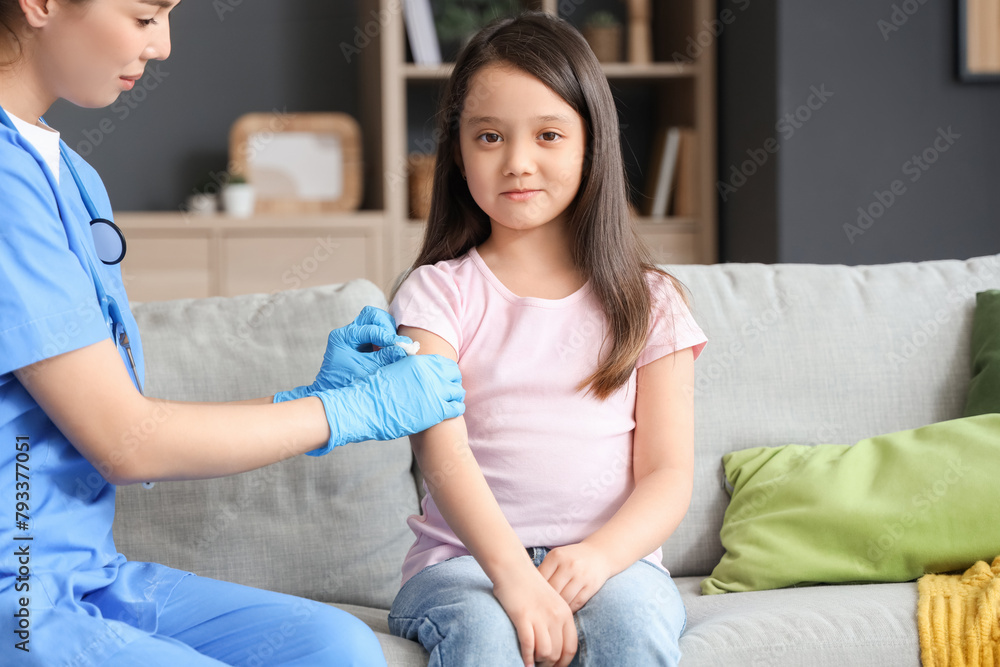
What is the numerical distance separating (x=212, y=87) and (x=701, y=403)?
2511mm

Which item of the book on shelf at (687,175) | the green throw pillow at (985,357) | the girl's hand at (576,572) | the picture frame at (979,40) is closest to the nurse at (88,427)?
the girl's hand at (576,572)

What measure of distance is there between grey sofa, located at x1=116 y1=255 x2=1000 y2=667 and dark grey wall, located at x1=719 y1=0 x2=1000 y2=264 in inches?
44.1

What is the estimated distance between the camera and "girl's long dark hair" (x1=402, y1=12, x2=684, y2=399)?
1187mm

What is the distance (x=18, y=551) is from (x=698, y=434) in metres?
0.97

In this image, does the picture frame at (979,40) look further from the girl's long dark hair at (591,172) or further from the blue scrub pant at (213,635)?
the blue scrub pant at (213,635)

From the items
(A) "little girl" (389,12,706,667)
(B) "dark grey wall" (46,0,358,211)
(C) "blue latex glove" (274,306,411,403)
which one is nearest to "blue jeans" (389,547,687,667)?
(A) "little girl" (389,12,706,667)

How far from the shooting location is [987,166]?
9.02ft

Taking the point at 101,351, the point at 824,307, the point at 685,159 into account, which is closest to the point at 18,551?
the point at 101,351

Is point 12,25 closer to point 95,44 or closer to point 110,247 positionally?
point 95,44

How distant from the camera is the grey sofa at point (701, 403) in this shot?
1339mm

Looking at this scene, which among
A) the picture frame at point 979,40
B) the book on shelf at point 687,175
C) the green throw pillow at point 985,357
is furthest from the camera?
the book on shelf at point 687,175

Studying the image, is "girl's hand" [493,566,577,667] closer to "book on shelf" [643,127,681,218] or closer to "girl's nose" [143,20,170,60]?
"girl's nose" [143,20,170,60]

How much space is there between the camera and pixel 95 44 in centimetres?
91

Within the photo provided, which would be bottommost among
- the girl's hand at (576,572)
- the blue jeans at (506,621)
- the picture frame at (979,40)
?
the blue jeans at (506,621)
